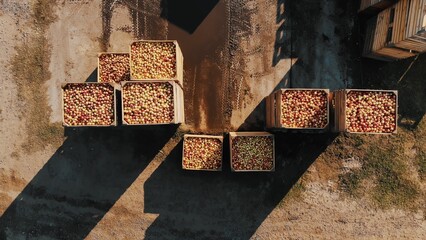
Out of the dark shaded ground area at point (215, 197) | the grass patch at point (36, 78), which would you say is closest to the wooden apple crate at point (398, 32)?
the dark shaded ground area at point (215, 197)

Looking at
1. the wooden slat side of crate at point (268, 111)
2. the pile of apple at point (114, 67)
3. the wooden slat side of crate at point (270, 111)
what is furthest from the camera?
the wooden slat side of crate at point (268, 111)

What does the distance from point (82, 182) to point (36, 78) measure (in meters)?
3.95

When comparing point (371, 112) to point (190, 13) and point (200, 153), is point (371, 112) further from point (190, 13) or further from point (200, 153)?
point (190, 13)

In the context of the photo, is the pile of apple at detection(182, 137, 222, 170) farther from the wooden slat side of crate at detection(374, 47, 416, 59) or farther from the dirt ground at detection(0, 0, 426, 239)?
the wooden slat side of crate at detection(374, 47, 416, 59)

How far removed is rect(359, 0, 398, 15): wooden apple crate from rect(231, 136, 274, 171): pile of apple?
535 centimetres

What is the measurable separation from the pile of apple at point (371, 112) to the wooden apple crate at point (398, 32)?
1642 mm

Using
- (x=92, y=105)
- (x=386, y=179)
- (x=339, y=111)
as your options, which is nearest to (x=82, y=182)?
(x=92, y=105)

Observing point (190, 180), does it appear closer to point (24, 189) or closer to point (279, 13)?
point (24, 189)

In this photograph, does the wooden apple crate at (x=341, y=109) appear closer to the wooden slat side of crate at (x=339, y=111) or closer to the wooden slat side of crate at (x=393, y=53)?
the wooden slat side of crate at (x=339, y=111)

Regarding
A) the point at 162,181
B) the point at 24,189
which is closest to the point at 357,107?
the point at 162,181

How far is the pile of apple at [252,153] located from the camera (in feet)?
38.1

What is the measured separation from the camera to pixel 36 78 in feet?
41.7

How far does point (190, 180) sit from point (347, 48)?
7.11 meters

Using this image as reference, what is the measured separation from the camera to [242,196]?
1267 cm
